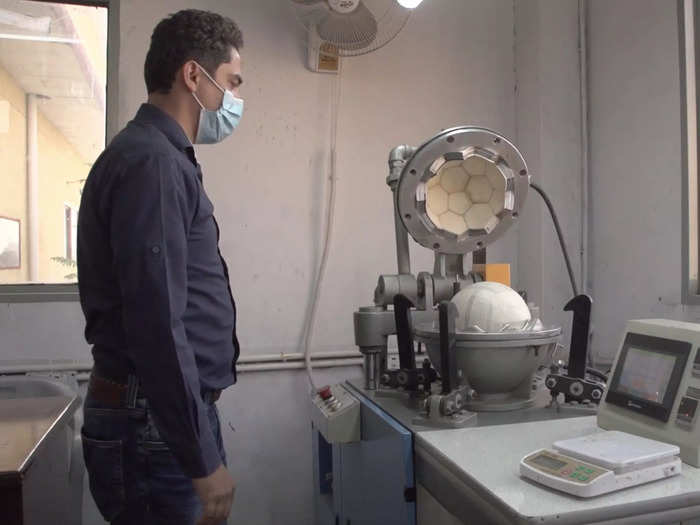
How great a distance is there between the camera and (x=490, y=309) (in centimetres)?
124

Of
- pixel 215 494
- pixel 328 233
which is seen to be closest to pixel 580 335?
pixel 215 494

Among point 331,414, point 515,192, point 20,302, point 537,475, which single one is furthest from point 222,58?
point 20,302

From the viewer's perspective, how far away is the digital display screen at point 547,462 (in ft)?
2.79

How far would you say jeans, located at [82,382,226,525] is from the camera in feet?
3.45

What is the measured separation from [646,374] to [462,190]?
0.63m

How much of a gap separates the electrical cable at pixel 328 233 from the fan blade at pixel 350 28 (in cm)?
21

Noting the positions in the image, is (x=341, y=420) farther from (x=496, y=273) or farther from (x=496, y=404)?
(x=496, y=273)

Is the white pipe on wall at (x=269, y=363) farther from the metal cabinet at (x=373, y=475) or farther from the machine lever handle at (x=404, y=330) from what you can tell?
the machine lever handle at (x=404, y=330)

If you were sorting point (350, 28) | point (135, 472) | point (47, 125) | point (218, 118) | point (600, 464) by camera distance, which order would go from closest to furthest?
point (600, 464) → point (135, 472) → point (218, 118) → point (350, 28) → point (47, 125)

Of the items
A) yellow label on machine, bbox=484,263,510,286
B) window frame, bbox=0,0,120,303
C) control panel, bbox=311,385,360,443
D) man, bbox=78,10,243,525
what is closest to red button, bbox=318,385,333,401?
control panel, bbox=311,385,360,443

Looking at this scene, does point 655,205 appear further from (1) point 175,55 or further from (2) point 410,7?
(1) point 175,55

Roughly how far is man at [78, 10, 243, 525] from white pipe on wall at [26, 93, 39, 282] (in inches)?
42.2

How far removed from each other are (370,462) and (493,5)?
77.1 inches

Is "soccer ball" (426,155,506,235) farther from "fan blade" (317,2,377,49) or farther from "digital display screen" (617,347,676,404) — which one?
"fan blade" (317,2,377,49)
